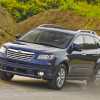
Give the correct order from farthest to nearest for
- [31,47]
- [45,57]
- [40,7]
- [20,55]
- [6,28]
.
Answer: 1. [40,7]
2. [6,28]
3. [31,47]
4. [20,55]
5. [45,57]

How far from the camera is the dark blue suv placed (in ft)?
54.7

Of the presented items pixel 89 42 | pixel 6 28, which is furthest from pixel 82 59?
pixel 6 28

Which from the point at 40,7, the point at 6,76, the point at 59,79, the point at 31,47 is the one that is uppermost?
the point at 31,47

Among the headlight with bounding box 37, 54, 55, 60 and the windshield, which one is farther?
the windshield

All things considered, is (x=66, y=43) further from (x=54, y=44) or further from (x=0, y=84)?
(x=0, y=84)

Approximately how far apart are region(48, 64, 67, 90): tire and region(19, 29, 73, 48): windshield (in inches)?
29.3

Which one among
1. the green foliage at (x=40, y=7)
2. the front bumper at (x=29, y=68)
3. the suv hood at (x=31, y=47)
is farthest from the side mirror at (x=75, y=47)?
the green foliage at (x=40, y=7)

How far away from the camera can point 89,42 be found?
18984 mm

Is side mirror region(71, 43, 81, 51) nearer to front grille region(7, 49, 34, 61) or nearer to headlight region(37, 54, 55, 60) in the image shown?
headlight region(37, 54, 55, 60)

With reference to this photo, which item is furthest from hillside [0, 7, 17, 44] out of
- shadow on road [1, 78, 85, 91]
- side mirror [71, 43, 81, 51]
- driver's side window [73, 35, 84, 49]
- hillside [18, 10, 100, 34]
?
side mirror [71, 43, 81, 51]

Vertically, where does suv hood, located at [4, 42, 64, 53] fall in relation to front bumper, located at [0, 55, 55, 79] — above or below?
above

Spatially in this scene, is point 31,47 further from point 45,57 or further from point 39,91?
point 39,91

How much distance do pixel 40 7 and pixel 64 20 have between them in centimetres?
801

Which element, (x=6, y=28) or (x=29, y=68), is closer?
(x=29, y=68)
